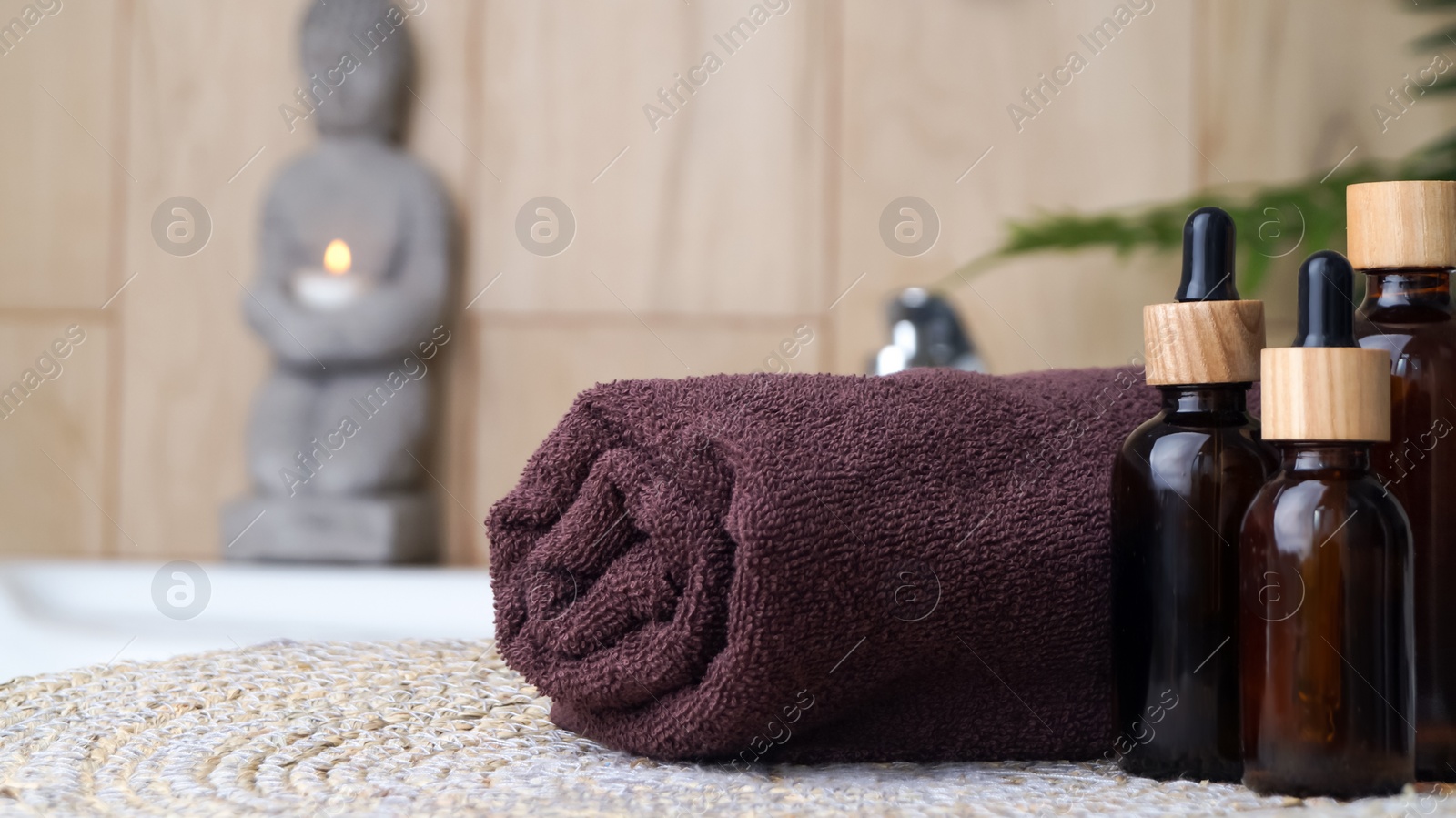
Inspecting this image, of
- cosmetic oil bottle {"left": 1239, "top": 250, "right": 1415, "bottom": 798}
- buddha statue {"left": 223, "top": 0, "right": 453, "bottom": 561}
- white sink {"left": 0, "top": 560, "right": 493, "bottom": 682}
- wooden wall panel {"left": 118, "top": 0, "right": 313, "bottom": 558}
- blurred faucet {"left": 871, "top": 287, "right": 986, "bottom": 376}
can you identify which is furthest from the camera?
wooden wall panel {"left": 118, "top": 0, "right": 313, "bottom": 558}

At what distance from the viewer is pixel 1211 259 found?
0.34 metres

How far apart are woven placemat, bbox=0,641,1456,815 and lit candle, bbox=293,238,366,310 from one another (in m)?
0.67

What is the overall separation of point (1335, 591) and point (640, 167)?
0.99 metres

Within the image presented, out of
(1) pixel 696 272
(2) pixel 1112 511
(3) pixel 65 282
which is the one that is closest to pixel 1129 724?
(2) pixel 1112 511

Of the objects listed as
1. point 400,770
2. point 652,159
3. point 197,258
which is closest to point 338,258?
point 197,258

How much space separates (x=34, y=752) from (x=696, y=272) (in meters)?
0.91

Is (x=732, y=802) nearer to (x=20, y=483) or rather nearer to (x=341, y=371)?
(x=341, y=371)

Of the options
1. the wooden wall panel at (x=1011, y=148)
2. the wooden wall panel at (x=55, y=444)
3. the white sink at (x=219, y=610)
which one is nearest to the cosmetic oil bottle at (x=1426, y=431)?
the white sink at (x=219, y=610)

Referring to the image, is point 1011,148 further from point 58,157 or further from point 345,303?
point 58,157

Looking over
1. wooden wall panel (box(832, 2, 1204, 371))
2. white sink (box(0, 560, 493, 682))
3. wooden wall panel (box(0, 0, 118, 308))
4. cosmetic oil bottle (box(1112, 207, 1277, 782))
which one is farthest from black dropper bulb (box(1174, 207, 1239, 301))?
wooden wall panel (box(0, 0, 118, 308))

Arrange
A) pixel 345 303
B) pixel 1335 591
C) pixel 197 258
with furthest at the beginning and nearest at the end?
pixel 197 258 → pixel 345 303 → pixel 1335 591

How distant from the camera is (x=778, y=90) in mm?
1200

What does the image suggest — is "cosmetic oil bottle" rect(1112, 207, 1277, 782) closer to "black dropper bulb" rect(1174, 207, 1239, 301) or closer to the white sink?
"black dropper bulb" rect(1174, 207, 1239, 301)

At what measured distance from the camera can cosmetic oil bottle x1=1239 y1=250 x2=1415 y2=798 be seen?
294mm
